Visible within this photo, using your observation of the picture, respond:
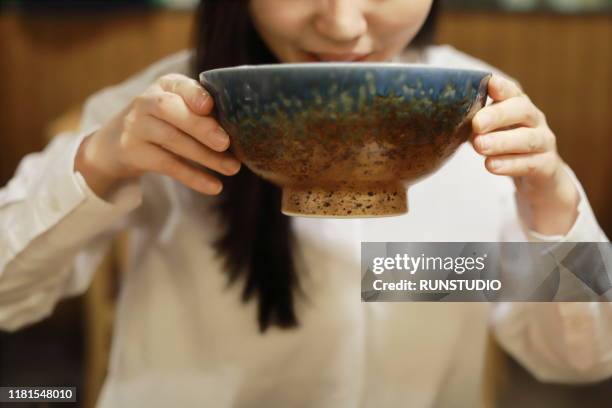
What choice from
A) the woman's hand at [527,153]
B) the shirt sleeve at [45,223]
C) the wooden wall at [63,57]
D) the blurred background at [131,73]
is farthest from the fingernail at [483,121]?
the wooden wall at [63,57]

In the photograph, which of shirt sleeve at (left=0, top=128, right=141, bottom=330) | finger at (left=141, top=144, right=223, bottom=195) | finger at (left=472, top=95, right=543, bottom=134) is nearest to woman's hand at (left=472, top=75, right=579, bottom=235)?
finger at (left=472, top=95, right=543, bottom=134)

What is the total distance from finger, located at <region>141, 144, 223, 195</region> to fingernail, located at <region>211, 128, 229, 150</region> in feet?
0.28

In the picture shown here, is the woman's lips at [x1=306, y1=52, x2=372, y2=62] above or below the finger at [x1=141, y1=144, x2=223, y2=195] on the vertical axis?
above

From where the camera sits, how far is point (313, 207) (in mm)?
450

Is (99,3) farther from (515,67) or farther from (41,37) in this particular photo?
(515,67)

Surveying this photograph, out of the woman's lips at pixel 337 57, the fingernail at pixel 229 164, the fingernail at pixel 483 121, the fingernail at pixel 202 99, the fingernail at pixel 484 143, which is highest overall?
the woman's lips at pixel 337 57

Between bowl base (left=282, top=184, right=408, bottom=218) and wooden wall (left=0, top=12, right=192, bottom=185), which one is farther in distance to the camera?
wooden wall (left=0, top=12, right=192, bottom=185)

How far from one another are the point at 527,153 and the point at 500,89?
0.20 feet

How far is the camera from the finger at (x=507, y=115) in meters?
0.43

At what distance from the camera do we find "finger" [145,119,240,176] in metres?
0.49

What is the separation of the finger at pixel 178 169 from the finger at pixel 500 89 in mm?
253

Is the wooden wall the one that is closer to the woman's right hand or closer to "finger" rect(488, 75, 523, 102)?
the woman's right hand

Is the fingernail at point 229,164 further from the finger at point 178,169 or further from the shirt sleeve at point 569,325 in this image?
the shirt sleeve at point 569,325

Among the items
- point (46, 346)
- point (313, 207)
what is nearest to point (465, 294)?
point (313, 207)
